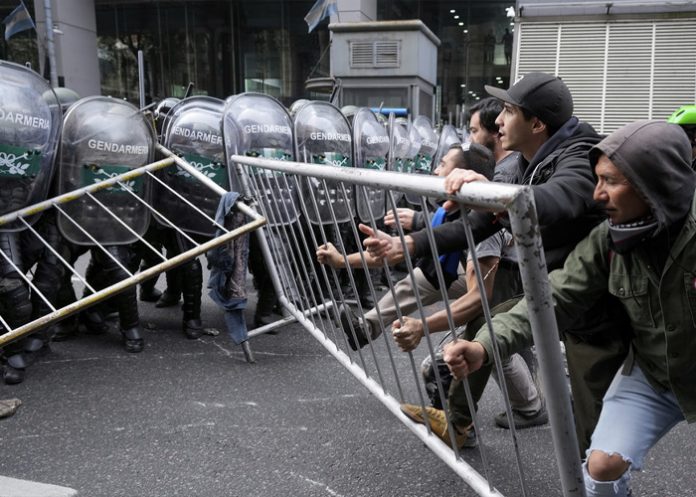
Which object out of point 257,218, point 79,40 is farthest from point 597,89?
point 79,40

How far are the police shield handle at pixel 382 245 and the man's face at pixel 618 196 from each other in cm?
84

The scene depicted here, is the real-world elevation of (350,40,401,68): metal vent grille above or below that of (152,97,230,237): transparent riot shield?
above

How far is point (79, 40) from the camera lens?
21.4 m

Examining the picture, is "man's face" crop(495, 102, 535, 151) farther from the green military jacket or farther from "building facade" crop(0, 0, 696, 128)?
"building facade" crop(0, 0, 696, 128)

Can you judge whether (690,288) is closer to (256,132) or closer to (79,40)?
(256,132)

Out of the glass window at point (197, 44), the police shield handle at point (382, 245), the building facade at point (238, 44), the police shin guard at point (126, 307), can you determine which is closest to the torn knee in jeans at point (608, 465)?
the police shield handle at point (382, 245)

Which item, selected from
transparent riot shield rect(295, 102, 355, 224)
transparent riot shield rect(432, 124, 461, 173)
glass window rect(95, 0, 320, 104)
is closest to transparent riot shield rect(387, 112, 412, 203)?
transparent riot shield rect(432, 124, 461, 173)

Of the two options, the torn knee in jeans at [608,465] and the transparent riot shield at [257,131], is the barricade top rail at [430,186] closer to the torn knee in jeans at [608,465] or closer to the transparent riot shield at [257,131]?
the torn knee in jeans at [608,465]

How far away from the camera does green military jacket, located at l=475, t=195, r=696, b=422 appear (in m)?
1.76

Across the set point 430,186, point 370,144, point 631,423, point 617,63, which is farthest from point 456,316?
point 617,63

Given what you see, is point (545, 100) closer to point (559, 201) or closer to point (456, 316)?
point (559, 201)

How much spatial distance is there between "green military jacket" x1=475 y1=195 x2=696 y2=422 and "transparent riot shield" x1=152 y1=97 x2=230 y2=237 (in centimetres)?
329

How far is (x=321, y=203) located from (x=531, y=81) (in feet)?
8.38

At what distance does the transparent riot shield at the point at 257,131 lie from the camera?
4.68m
